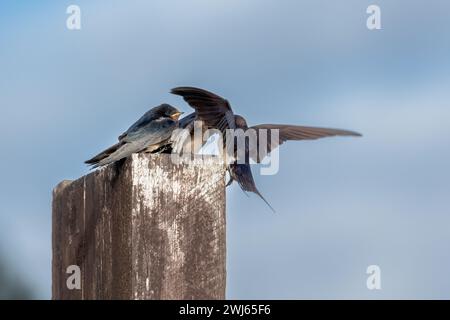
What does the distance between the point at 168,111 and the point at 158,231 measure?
5.53 feet

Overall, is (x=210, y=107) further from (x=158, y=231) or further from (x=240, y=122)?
(x=158, y=231)

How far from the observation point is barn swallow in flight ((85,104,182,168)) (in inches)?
137

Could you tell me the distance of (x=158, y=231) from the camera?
8.39ft

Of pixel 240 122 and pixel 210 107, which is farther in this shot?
pixel 240 122

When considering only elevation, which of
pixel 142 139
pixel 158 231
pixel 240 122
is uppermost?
pixel 240 122

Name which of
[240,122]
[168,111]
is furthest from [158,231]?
[240,122]

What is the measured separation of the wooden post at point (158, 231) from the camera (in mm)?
2549

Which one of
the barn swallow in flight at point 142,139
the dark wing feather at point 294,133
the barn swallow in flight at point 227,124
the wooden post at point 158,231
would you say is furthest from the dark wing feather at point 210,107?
the wooden post at point 158,231

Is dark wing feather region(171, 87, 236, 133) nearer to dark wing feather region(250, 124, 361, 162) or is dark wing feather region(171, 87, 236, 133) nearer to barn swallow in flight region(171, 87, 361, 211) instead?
barn swallow in flight region(171, 87, 361, 211)

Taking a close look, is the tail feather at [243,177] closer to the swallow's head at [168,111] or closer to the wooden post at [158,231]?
the swallow's head at [168,111]
